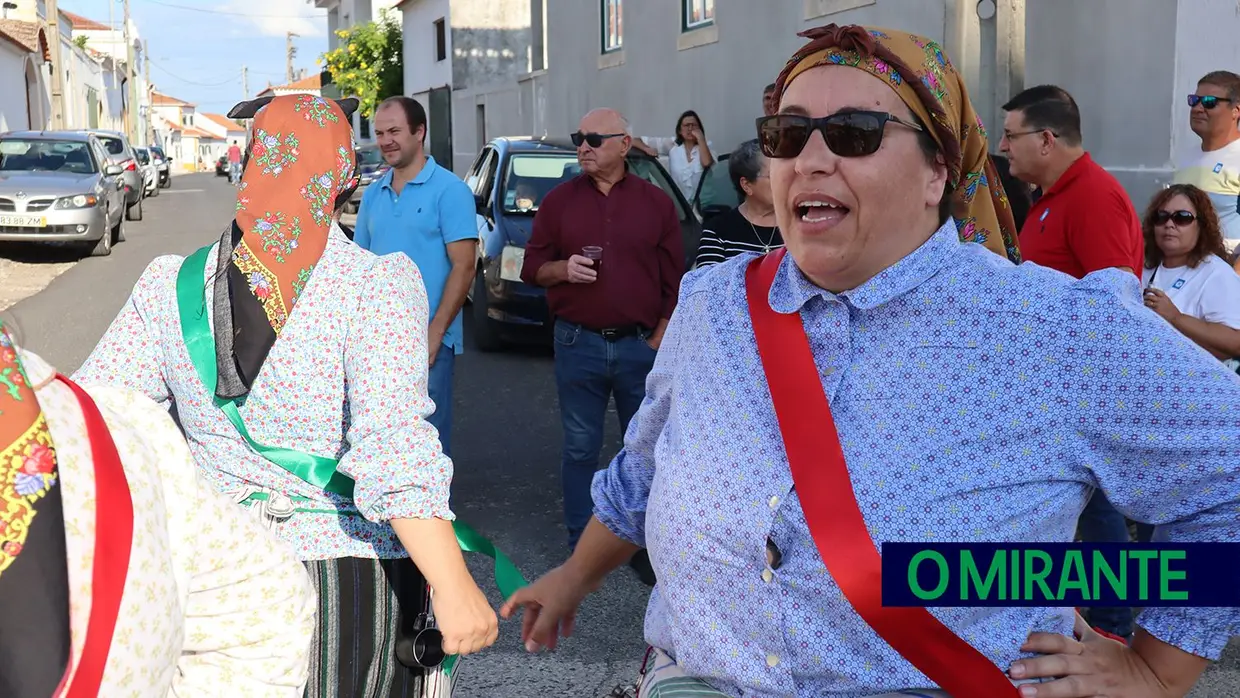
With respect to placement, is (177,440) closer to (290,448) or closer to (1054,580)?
(290,448)

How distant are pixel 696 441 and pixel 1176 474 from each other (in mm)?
750

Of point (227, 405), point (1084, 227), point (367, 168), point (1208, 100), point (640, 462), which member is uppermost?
point (1208, 100)

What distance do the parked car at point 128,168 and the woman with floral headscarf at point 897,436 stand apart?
80.8 feet

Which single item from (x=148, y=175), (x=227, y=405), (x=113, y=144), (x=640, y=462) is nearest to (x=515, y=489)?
(x=227, y=405)

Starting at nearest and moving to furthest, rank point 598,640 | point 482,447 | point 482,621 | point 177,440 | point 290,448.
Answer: point 177,440 < point 482,621 < point 290,448 < point 598,640 < point 482,447

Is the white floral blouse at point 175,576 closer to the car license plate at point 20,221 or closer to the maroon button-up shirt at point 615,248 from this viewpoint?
the maroon button-up shirt at point 615,248

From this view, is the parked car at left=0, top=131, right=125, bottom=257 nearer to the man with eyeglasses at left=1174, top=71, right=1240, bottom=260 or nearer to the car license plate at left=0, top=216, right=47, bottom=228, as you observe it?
the car license plate at left=0, top=216, right=47, bottom=228

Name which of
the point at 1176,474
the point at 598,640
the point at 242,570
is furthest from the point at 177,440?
the point at 598,640

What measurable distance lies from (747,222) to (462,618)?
330 centimetres

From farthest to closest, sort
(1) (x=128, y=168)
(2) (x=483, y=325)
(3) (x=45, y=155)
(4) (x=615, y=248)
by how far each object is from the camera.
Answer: (1) (x=128, y=168)
(3) (x=45, y=155)
(2) (x=483, y=325)
(4) (x=615, y=248)

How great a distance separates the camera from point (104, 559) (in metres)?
1.41

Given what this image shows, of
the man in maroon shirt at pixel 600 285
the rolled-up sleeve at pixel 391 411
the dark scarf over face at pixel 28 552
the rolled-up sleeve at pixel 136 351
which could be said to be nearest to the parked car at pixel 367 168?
the man in maroon shirt at pixel 600 285

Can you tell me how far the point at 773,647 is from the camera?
6.39 feet

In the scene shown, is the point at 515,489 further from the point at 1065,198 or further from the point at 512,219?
the point at 512,219
